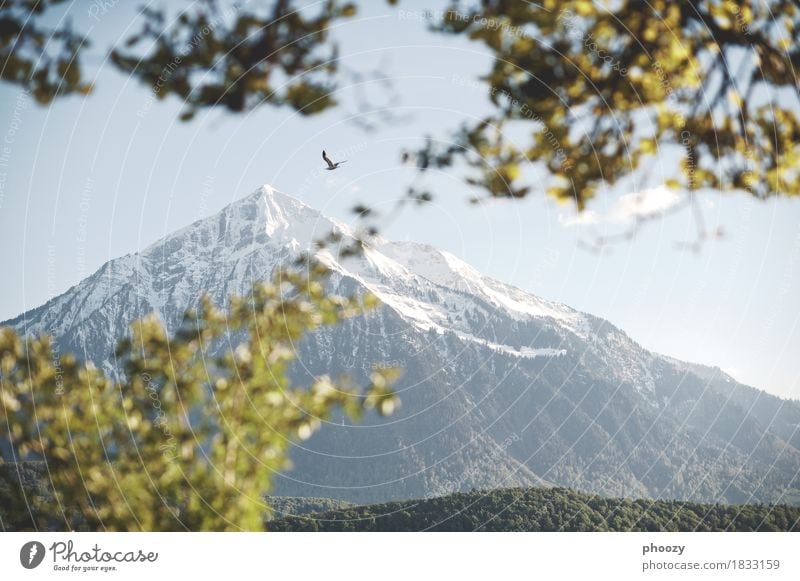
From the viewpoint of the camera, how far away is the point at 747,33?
3289 millimetres

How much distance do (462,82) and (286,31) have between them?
1380mm

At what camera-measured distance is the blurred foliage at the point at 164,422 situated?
7.65 ft

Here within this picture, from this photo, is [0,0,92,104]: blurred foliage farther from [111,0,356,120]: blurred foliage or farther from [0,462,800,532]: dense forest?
[0,462,800,532]: dense forest

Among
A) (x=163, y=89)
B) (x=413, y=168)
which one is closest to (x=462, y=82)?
(x=413, y=168)

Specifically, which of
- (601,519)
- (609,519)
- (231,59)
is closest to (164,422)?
(231,59)
